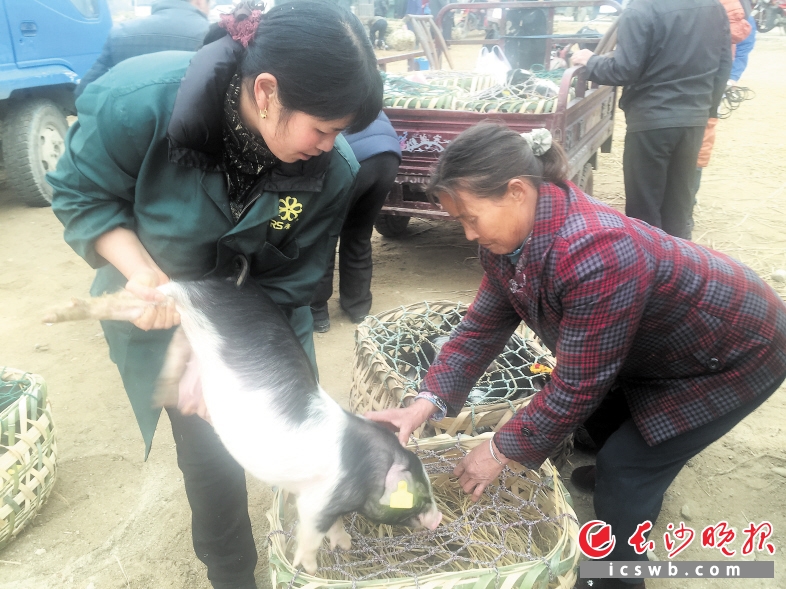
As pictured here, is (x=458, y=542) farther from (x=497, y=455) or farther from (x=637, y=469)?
(x=637, y=469)

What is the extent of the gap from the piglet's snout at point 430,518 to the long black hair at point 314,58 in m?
1.14

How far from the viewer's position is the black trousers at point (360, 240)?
130 inches

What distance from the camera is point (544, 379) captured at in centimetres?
248

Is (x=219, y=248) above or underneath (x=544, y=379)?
above

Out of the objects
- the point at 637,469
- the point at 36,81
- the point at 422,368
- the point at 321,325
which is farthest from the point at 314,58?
the point at 36,81

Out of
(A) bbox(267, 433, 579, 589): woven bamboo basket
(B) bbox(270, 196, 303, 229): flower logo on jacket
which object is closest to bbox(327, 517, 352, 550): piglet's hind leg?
(A) bbox(267, 433, 579, 589): woven bamboo basket

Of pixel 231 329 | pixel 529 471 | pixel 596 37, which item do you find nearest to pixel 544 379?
pixel 529 471

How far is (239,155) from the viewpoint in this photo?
1.48 meters

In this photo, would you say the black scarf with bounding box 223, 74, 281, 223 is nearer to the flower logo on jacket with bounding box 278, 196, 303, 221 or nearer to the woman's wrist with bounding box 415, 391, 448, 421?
the flower logo on jacket with bounding box 278, 196, 303, 221

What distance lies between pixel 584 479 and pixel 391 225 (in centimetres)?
303

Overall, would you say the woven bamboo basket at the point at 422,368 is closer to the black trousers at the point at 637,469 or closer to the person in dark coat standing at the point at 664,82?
the black trousers at the point at 637,469

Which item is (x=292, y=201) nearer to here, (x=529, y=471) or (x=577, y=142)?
(x=529, y=471)

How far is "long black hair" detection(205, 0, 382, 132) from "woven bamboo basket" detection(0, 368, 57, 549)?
159 cm

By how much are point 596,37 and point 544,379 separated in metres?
4.35
